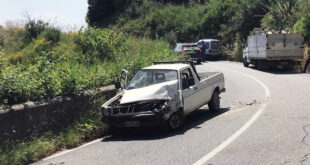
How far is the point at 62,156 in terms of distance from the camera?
326 inches

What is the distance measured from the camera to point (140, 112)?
9.62 m

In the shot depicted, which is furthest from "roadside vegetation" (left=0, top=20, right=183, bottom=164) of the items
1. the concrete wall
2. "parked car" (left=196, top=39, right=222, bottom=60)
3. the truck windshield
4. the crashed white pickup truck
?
"parked car" (left=196, top=39, right=222, bottom=60)

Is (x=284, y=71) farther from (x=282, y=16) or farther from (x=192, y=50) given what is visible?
(x=282, y=16)

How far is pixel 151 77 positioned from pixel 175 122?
1.56 meters

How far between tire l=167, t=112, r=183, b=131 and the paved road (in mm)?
182

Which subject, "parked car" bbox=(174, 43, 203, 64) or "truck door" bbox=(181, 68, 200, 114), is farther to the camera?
"parked car" bbox=(174, 43, 203, 64)

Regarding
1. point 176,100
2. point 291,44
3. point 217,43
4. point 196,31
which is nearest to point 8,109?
point 176,100

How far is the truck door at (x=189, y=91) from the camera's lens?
10.7 m

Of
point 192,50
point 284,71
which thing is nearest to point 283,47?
point 284,71

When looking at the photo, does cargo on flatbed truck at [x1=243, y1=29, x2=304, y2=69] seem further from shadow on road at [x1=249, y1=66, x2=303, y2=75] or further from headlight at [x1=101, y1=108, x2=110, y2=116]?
headlight at [x1=101, y1=108, x2=110, y2=116]

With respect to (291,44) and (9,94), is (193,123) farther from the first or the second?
(291,44)

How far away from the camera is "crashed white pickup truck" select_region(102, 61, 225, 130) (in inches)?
377

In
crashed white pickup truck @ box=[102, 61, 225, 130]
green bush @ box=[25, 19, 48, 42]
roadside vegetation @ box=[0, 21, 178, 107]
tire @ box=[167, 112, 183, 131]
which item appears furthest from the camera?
green bush @ box=[25, 19, 48, 42]

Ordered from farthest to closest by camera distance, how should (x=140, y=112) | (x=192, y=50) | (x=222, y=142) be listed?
(x=192, y=50)
(x=140, y=112)
(x=222, y=142)
